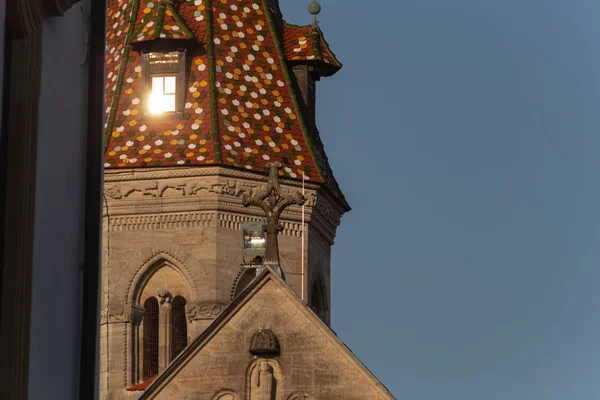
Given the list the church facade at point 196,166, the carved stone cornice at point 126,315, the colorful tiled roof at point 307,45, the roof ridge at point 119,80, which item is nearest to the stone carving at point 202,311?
the church facade at point 196,166

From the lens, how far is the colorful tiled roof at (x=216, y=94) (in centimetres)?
3678

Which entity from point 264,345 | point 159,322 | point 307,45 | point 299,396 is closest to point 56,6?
point 264,345

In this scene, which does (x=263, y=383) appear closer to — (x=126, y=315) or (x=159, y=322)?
(x=159, y=322)

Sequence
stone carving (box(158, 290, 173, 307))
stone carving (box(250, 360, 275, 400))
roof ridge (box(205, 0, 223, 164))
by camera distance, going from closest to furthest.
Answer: stone carving (box(250, 360, 275, 400)) → stone carving (box(158, 290, 173, 307)) → roof ridge (box(205, 0, 223, 164))

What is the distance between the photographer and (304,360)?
27188mm

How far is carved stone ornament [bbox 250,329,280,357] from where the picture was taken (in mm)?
26938

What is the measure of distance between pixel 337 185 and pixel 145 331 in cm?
472

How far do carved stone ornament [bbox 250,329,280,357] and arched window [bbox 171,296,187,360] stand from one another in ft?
27.4

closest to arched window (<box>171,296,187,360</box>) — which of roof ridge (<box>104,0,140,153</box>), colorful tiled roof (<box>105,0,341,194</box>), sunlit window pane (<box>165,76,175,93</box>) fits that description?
colorful tiled roof (<box>105,0,341,194</box>)

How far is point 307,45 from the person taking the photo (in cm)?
3928

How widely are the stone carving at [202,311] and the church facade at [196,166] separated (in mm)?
16

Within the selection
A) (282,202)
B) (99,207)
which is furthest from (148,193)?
(99,207)

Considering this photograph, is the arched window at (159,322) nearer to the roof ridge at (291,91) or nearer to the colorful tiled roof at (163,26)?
the roof ridge at (291,91)

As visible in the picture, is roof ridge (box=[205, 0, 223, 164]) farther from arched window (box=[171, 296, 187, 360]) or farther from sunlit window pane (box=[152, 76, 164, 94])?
arched window (box=[171, 296, 187, 360])
